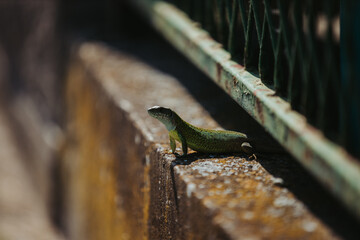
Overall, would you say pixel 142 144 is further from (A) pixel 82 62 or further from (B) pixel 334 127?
(A) pixel 82 62

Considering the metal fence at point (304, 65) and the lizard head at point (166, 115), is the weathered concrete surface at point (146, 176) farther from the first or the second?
the metal fence at point (304, 65)

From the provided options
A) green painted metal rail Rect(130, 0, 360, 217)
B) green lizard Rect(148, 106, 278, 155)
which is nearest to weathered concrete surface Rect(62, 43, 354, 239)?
green lizard Rect(148, 106, 278, 155)

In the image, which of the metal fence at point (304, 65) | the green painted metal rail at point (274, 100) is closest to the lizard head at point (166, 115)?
the green painted metal rail at point (274, 100)

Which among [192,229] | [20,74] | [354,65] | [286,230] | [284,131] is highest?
[354,65]

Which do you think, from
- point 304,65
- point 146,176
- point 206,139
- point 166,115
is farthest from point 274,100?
point 146,176

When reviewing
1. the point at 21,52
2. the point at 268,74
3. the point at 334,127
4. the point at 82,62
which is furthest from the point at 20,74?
the point at 334,127

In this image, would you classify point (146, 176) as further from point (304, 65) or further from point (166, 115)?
point (304, 65)
